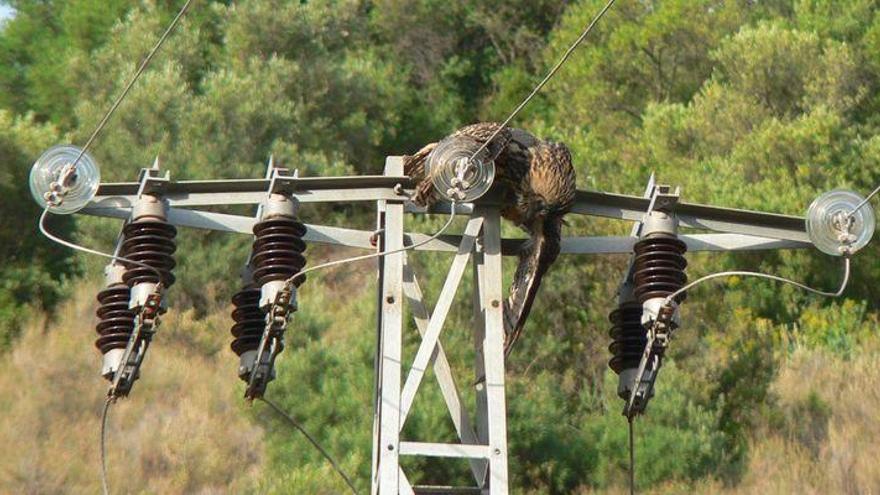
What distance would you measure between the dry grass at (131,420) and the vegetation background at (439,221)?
0.04 m

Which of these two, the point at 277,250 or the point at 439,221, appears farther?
the point at 439,221

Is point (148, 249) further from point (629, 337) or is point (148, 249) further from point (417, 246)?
point (629, 337)

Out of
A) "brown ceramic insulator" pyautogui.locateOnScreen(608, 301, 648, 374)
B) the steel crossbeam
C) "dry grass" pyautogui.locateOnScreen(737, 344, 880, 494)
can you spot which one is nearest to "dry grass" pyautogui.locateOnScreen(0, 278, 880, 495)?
"dry grass" pyautogui.locateOnScreen(737, 344, 880, 494)

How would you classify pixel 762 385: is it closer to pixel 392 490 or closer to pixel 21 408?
pixel 21 408

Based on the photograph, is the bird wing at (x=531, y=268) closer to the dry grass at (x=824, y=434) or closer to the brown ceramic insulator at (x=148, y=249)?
the brown ceramic insulator at (x=148, y=249)

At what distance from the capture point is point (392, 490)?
901cm

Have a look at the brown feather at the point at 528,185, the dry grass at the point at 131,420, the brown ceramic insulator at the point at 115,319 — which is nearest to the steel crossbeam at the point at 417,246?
the brown feather at the point at 528,185

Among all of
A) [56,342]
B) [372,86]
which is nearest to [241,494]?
[56,342]

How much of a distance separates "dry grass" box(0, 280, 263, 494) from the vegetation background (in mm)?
43

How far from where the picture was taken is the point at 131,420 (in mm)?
23219

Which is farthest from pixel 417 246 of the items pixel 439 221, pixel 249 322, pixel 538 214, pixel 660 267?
pixel 439 221

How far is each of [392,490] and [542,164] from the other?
1750 millimetres

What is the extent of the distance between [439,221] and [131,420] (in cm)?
479

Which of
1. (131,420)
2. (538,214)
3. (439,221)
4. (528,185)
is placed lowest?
(538,214)
